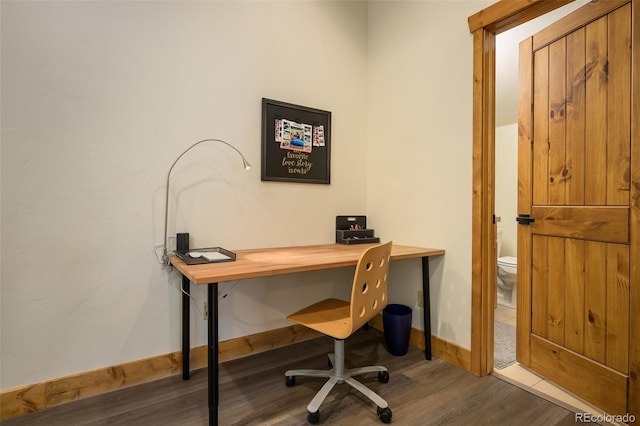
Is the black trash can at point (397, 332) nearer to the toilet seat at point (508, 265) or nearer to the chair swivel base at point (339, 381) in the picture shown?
the chair swivel base at point (339, 381)

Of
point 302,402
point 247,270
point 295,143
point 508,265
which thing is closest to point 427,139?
point 295,143

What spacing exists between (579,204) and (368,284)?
1223mm

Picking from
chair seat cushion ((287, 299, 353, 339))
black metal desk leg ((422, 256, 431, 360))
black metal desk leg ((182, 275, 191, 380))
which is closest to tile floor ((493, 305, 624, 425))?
black metal desk leg ((422, 256, 431, 360))

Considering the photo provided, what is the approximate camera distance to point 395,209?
247 centimetres

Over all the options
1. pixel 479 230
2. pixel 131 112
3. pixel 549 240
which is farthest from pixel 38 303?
pixel 549 240

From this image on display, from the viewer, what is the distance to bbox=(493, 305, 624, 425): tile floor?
1573mm

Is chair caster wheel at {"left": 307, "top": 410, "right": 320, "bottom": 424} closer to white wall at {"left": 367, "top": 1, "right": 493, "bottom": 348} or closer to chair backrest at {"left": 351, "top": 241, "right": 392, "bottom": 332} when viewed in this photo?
chair backrest at {"left": 351, "top": 241, "right": 392, "bottom": 332}

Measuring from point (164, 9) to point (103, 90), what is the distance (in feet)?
2.00

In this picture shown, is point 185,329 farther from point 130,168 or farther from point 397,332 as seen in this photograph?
point 397,332

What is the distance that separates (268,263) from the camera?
5.18 ft

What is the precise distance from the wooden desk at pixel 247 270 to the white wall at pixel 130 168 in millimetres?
155

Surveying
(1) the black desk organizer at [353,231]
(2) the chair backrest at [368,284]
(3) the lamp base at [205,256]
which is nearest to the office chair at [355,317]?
(2) the chair backrest at [368,284]

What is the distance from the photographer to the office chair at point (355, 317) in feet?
4.73

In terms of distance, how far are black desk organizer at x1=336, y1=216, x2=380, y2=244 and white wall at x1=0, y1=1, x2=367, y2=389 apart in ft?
0.75
